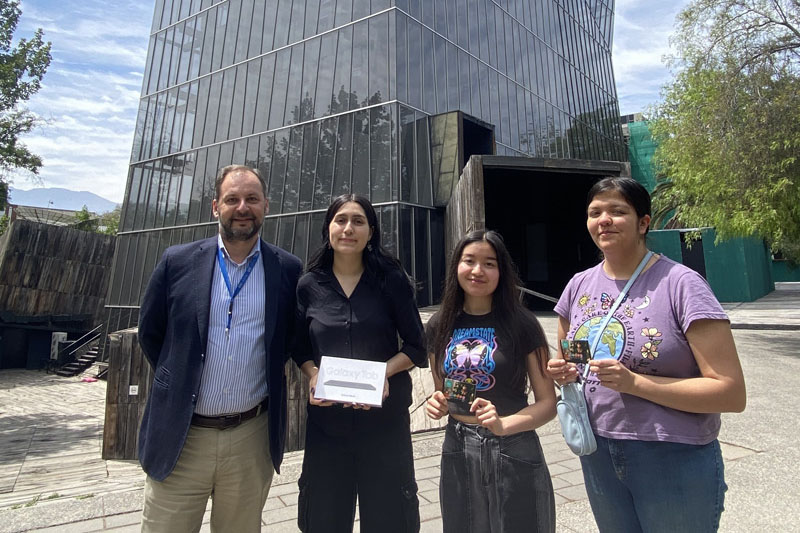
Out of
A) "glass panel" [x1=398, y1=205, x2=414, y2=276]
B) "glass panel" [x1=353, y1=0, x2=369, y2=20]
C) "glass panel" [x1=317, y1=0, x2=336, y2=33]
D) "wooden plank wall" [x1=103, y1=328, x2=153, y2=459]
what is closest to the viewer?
"wooden plank wall" [x1=103, y1=328, x2=153, y2=459]

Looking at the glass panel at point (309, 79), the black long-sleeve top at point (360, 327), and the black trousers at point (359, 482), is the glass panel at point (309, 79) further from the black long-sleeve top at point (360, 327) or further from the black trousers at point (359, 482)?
the black trousers at point (359, 482)

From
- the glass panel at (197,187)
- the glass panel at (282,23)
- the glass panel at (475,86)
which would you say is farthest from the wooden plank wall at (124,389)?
the glass panel at (282,23)

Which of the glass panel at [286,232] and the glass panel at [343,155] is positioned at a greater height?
the glass panel at [343,155]

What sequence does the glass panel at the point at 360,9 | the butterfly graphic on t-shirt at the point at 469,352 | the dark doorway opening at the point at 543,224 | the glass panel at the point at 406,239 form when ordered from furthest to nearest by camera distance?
the glass panel at the point at 360,9, the dark doorway opening at the point at 543,224, the glass panel at the point at 406,239, the butterfly graphic on t-shirt at the point at 469,352

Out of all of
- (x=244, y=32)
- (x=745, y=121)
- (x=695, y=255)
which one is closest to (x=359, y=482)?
(x=745, y=121)

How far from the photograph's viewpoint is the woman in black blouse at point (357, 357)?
2219 millimetres

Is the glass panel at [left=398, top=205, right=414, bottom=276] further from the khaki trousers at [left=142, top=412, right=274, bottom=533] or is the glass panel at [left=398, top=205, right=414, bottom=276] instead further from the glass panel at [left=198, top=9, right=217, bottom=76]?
the glass panel at [left=198, top=9, right=217, bottom=76]

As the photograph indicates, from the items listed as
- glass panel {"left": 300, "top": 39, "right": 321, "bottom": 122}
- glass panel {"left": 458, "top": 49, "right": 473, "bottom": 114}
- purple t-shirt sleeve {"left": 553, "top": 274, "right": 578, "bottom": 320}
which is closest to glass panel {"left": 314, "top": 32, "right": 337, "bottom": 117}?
glass panel {"left": 300, "top": 39, "right": 321, "bottom": 122}

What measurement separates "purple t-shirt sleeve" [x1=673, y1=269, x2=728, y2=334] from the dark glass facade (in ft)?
44.7

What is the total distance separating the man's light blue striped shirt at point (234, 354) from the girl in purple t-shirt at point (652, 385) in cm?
148

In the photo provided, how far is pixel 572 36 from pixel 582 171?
80.5 ft

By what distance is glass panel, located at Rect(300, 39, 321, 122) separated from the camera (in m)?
18.5

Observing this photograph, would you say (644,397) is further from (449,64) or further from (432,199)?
(449,64)

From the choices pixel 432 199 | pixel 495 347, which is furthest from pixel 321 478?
pixel 432 199
